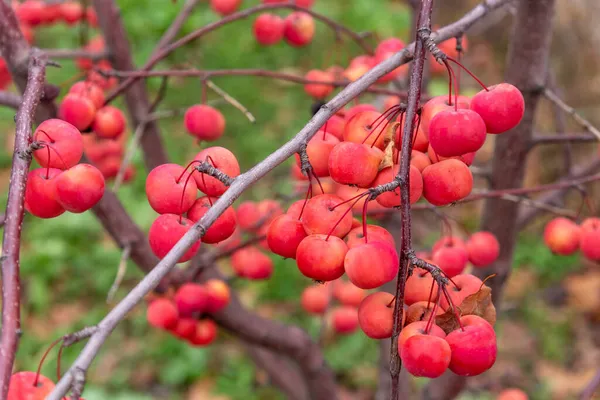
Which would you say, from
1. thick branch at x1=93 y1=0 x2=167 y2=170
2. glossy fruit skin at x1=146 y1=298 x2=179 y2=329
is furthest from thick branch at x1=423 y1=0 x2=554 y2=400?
thick branch at x1=93 y1=0 x2=167 y2=170

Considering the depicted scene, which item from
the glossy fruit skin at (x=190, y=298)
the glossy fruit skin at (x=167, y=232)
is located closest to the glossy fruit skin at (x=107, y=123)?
the glossy fruit skin at (x=190, y=298)

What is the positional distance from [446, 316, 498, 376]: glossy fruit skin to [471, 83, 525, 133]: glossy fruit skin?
205 millimetres

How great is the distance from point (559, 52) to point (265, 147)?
1588 mm

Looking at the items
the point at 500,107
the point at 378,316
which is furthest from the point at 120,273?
the point at 500,107

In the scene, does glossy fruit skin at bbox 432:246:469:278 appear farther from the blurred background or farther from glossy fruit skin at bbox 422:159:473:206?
the blurred background

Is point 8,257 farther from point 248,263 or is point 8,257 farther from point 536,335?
point 536,335

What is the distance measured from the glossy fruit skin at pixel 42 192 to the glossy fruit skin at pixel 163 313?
58cm

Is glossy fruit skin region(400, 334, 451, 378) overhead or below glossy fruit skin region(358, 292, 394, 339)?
below

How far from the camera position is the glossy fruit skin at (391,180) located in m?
0.68

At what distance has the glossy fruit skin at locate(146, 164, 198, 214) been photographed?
2.26ft

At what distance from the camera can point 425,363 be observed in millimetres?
589

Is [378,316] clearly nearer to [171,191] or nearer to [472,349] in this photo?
[472,349]

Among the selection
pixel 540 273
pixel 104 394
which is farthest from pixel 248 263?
pixel 540 273

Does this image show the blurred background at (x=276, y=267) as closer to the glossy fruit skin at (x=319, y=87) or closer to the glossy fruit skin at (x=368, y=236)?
the glossy fruit skin at (x=319, y=87)
